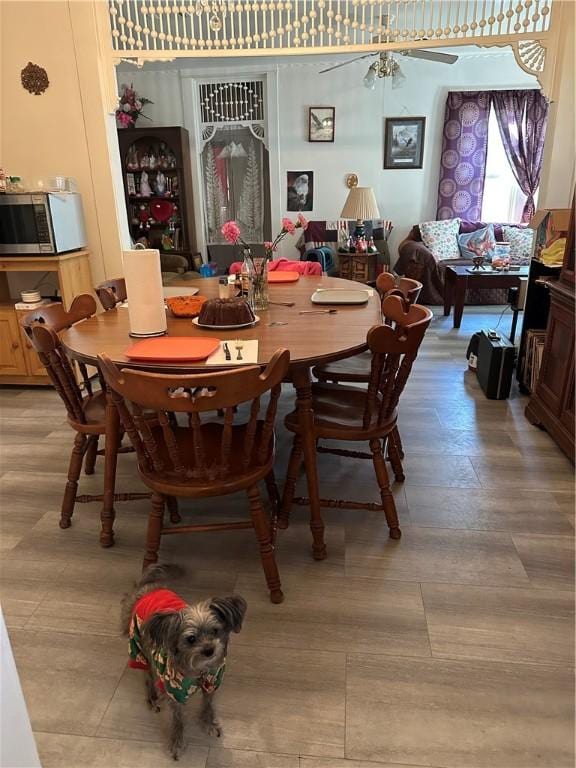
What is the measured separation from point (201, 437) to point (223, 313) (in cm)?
62

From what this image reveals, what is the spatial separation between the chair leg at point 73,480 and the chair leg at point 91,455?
0.80 ft

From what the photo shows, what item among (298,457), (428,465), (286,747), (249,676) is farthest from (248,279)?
(286,747)

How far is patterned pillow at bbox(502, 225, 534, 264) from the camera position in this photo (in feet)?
18.6

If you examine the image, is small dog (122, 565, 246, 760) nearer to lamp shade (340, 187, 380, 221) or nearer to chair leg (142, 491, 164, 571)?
chair leg (142, 491, 164, 571)

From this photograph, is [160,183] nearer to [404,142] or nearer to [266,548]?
[404,142]

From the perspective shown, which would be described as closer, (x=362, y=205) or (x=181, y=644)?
(x=181, y=644)

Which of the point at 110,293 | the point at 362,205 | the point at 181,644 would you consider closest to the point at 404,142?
the point at 362,205

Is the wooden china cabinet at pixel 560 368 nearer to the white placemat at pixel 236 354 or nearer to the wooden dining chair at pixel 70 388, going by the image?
the white placemat at pixel 236 354

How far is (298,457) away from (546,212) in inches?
90.3

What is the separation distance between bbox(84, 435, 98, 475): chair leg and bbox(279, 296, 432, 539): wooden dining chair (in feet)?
3.12

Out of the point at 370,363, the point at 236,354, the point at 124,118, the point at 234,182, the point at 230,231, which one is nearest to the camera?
the point at 236,354

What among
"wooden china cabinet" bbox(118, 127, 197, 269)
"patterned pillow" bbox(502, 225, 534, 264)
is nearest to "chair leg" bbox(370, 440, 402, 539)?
"patterned pillow" bbox(502, 225, 534, 264)

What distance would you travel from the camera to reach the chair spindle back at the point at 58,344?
1.73m

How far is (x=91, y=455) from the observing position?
2.34 metres
